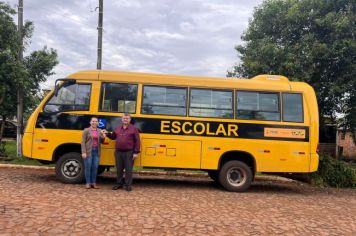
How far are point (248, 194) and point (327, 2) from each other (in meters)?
8.15

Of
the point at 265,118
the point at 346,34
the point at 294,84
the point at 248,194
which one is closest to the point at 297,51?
the point at 346,34

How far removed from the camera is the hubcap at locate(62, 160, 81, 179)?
34.9 ft

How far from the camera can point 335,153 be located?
2555 centimetres

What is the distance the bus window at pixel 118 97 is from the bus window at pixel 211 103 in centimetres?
152

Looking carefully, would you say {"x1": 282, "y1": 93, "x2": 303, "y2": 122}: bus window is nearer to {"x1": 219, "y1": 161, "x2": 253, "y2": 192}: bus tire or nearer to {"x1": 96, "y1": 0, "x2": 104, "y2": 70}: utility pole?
{"x1": 219, "y1": 161, "x2": 253, "y2": 192}: bus tire

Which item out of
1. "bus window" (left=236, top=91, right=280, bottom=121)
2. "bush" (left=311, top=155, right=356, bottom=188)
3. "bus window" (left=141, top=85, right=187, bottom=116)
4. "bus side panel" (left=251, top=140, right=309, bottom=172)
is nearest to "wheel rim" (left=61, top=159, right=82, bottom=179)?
"bus window" (left=141, top=85, right=187, bottom=116)

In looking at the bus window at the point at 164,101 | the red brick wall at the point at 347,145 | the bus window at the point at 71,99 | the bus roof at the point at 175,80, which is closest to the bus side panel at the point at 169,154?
the bus window at the point at 164,101

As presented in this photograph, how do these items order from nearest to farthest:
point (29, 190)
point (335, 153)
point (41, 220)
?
point (41, 220), point (29, 190), point (335, 153)

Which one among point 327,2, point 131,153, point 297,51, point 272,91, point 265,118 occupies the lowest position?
point 131,153

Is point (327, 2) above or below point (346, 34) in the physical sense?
above

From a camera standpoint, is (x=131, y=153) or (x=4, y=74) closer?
(x=131, y=153)

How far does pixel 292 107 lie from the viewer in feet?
36.1

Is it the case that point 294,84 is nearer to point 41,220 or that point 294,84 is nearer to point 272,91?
point 272,91

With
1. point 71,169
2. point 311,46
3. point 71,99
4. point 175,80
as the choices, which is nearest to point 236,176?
point 175,80
